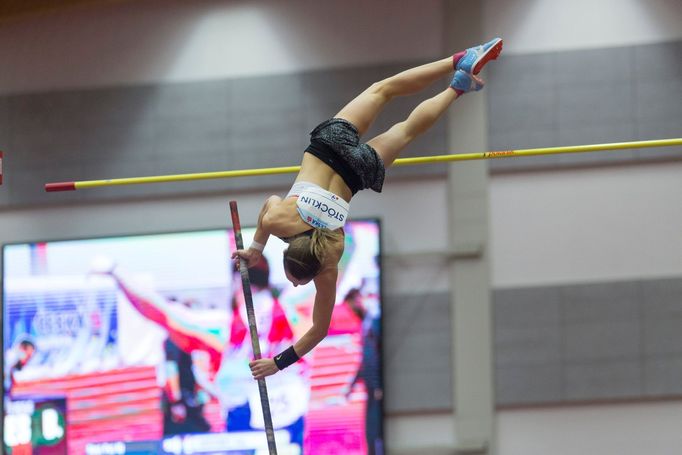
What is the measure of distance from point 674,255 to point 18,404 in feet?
15.4

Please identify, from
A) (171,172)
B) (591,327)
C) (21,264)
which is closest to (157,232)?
(171,172)

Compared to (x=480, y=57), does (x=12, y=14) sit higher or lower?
higher

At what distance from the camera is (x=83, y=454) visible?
24.1ft

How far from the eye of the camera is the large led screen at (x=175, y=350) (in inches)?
280

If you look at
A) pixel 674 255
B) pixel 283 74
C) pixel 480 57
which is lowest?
pixel 674 255

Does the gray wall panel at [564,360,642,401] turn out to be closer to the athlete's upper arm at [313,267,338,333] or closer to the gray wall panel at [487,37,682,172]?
the gray wall panel at [487,37,682,172]

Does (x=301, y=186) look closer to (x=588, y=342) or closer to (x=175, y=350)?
(x=175, y=350)

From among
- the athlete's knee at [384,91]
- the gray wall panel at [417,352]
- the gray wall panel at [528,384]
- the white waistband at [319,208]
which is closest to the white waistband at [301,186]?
the white waistband at [319,208]

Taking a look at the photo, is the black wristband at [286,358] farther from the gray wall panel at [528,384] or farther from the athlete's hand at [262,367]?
the gray wall panel at [528,384]

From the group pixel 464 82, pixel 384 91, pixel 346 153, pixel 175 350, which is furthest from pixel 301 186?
pixel 175 350

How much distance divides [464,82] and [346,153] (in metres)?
0.74

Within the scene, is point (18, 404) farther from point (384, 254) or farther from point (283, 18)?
point (283, 18)

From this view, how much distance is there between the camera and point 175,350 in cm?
727

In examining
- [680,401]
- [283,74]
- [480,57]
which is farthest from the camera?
[283,74]
